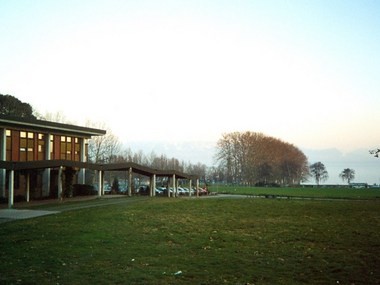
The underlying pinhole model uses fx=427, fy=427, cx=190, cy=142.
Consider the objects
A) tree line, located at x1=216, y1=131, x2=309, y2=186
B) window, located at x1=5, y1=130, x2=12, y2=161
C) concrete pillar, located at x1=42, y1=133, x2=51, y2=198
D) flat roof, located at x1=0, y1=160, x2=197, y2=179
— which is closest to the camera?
flat roof, located at x1=0, y1=160, x2=197, y2=179

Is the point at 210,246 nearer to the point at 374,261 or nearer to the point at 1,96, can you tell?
the point at 374,261

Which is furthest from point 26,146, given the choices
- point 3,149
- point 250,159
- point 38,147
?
point 250,159

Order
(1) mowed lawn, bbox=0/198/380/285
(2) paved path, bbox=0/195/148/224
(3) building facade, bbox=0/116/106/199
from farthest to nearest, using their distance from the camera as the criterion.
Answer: (3) building facade, bbox=0/116/106/199, (2) paved path, bbox=0/195/148/224, (1) mowed lawn, bbox=0/198/380/285

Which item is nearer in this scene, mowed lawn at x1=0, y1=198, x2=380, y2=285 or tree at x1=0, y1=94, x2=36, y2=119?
mowed lawn at x1=0, y1=198, x2=380, y2=285

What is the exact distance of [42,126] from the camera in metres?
43.2

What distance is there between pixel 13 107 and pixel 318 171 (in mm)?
144250

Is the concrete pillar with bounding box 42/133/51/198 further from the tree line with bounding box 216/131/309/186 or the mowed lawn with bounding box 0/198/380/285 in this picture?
the tree line with bounding box 216/131/309/186

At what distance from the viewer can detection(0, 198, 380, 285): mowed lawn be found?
35.9ft

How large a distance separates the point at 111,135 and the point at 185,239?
68327 mm

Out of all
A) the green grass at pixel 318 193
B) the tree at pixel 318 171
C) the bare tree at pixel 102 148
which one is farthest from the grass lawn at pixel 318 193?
the tree at pixel 318 171

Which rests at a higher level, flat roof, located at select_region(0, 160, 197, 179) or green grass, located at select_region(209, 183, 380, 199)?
flat roof, located at select_region(0, 160, 197, 179)

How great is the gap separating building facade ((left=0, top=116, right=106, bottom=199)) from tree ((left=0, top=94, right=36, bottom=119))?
13.0m

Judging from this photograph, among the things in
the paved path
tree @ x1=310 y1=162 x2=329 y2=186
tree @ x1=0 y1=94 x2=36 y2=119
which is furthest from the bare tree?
tree @ x1=310 y1=162 x2=329 y2=186

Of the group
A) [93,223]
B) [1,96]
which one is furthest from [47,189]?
[93,223]
